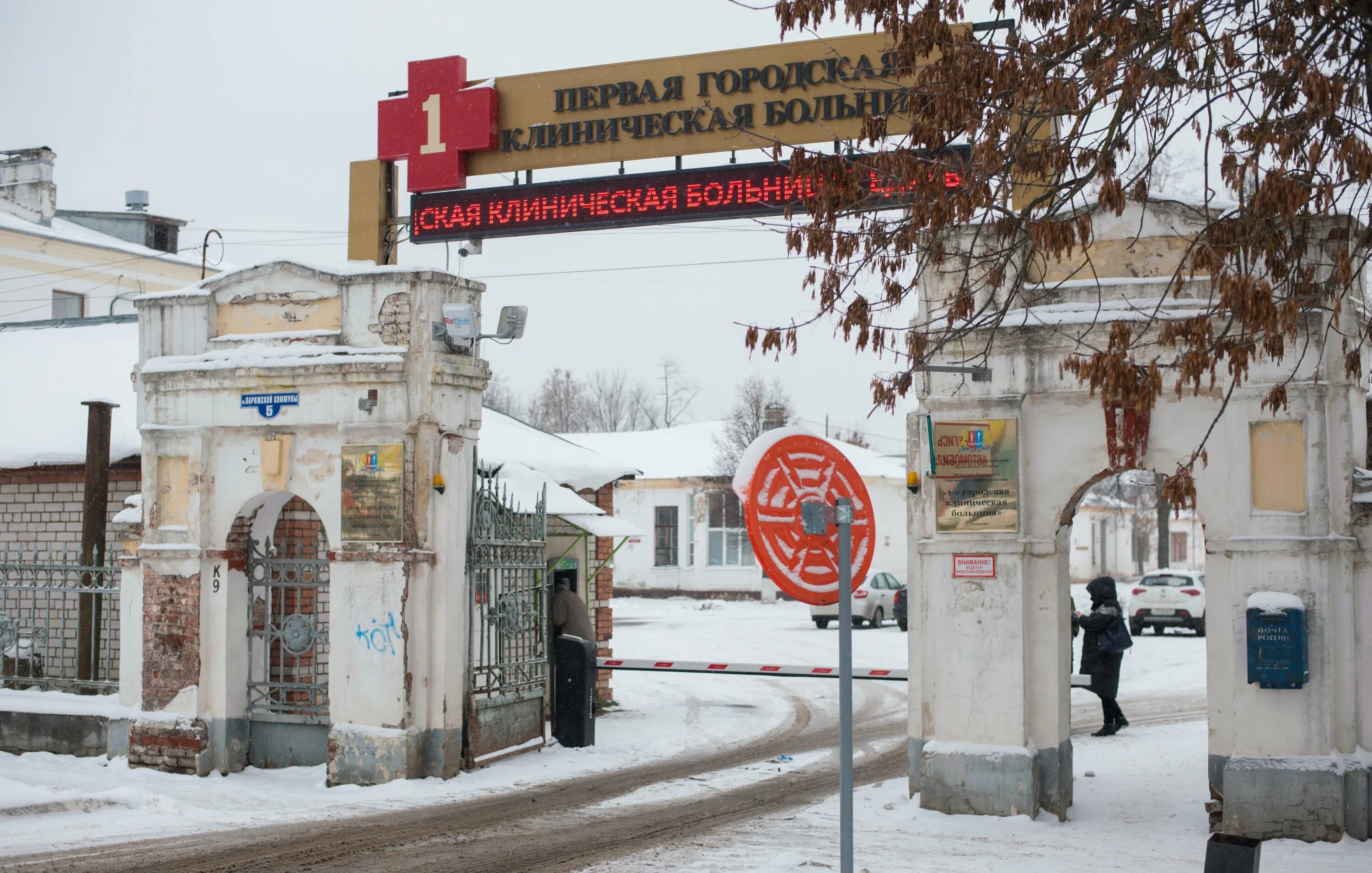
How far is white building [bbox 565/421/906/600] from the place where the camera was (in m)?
43.3

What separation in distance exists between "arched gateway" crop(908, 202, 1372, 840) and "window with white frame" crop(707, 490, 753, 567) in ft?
104

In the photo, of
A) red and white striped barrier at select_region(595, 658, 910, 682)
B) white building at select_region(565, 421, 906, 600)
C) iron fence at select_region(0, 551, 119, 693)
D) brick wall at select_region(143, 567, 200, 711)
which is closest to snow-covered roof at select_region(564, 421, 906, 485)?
white building at select_region(565, 421, 906, 600)

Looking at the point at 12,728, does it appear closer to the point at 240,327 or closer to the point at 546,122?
the point at 240,327

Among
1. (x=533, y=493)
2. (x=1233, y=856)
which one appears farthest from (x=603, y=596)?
(x=1233, y=856)

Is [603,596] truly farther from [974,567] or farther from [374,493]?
[974,567]

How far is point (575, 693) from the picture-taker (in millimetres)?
14859

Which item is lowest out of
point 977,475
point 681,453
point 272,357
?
point 977,475

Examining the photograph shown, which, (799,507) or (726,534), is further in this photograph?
(726,534)

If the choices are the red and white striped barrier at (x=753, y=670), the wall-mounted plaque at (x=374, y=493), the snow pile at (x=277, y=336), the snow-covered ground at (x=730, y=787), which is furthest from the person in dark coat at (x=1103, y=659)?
the snow pile at (x=277, y=336)

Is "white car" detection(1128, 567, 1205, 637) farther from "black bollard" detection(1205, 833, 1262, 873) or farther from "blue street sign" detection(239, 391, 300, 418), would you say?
"black bollard" detection(1205, 833, 1262, 873)

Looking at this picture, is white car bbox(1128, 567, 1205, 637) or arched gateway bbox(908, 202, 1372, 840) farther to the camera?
white car bbox(1128, 567, 1205, 637)

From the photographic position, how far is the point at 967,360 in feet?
36.7

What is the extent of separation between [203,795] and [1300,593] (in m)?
9.38

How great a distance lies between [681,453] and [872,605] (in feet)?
57.7
